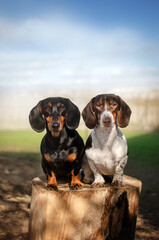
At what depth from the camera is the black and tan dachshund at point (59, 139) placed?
3219 mm

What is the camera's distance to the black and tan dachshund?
10.6 ft

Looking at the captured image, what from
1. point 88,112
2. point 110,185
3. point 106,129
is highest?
point 88,112

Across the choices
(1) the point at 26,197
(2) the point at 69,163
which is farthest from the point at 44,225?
(1) the point at 26,197

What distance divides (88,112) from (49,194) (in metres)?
1.08

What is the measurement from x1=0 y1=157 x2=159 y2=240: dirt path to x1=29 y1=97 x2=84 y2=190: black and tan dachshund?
5.69 ft

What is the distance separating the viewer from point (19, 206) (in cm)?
569

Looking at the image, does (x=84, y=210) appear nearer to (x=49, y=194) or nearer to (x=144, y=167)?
(x=49, y=194)

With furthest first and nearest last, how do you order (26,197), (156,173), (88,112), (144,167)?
(144,167), (156,173), (26,197), (88,112)

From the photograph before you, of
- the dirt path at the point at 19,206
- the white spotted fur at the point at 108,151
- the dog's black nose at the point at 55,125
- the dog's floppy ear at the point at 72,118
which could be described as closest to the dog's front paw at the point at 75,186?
the white spotted fur at the point at 108,151

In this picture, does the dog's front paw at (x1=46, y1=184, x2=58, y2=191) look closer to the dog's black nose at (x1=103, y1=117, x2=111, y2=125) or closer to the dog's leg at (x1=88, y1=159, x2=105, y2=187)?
the dog's leg at (x1=88, y1=159, x2=105, y2=187)

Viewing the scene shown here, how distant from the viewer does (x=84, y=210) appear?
3355mm

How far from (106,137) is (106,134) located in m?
0.04

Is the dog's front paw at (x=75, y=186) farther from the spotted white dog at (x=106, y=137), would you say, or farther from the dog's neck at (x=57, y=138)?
the dog's neck at (x=57, y=138)

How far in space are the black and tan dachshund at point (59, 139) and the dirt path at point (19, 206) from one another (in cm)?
174
